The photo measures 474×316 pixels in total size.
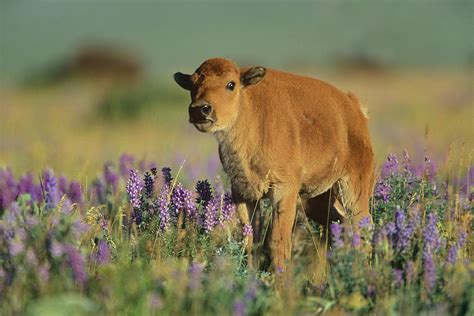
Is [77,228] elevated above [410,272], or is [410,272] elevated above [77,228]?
[77,228]

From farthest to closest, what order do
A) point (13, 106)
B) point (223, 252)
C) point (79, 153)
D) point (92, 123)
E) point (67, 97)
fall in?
1. point (67, 97)
2. point (13, 106)
3. point (92, 123)
4. point (79, 153)
5. point (223, 252)

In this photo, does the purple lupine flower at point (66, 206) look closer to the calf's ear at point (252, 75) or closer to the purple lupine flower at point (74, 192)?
the calf's ear at point (252, 75)

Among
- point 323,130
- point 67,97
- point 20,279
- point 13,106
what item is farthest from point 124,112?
point 20,279

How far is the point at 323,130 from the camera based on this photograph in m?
7.50

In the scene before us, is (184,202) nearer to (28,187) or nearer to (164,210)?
(164,210)

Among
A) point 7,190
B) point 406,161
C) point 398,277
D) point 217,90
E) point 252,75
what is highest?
point 252,75

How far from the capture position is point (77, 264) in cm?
500

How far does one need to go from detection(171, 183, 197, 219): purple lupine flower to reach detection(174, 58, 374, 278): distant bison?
1.69ft

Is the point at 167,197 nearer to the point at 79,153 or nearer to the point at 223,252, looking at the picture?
the point at 223,252

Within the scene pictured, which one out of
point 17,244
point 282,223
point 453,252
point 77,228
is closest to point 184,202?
point 282,223

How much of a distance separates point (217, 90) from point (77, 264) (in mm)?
2252

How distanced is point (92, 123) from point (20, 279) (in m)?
15.8

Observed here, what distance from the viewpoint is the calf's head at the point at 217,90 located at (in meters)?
6.65

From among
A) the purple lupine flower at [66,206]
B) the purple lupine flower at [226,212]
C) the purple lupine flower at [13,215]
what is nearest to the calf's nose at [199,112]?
the purple lupine flower at [226,212]
